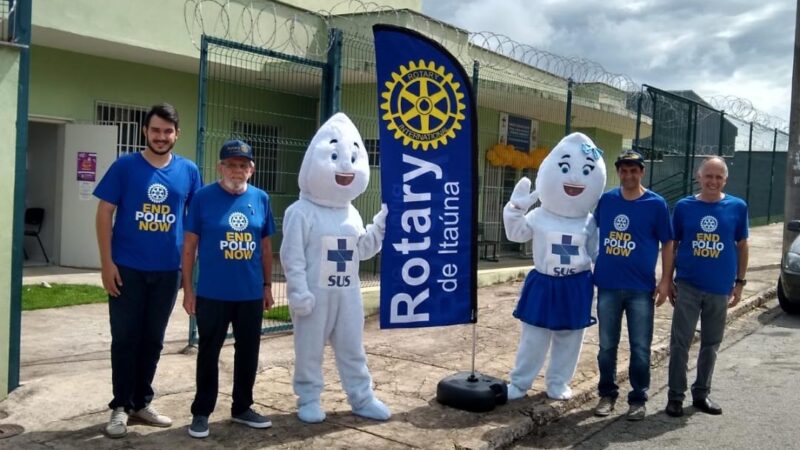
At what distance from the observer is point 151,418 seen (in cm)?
457

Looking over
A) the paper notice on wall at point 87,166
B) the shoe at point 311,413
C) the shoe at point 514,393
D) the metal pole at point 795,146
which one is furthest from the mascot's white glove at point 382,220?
the metal pole at point 795,146

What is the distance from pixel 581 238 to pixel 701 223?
87 cm

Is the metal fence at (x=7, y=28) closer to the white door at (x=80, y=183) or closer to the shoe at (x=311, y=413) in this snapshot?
the shoe at (x=311, y=413)

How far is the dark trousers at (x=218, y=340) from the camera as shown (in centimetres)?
436

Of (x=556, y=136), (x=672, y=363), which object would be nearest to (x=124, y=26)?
(x=672, y=363)

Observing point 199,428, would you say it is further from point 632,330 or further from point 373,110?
point 373,110

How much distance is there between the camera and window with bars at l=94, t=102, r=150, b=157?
11523 millimetres

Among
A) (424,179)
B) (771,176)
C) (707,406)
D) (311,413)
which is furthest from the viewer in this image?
(771,176)

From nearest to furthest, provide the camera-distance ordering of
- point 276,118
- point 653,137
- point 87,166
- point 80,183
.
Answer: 1. point 276,118
2. point 87,166
3. point 80,183
4. point 653,137

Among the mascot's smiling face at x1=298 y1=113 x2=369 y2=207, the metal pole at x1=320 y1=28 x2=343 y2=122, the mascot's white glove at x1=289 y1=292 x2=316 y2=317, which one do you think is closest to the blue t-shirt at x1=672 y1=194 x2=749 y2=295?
the mascot's smiling face at x1=298 y1=113 x2=369 y2=207

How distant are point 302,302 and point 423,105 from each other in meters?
1.60

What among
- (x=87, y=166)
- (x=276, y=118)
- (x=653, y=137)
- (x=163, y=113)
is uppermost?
(x=653, y=137)

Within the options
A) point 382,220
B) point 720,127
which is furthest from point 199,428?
point 720,127

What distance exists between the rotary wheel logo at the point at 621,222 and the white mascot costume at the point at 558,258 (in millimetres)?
260
